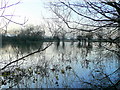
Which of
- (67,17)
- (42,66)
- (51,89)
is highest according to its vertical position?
(67,17)

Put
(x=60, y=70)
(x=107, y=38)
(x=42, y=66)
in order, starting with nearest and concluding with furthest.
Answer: (x=107, y=38), (x=42, y=66), (x=60, y=70)

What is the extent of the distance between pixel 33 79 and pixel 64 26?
3862 millimetres

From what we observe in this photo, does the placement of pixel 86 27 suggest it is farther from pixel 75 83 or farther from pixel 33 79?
pixel 33 79

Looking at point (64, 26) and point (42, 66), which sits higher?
point (64, 26)

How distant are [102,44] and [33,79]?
3.70m

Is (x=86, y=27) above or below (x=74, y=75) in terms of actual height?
above

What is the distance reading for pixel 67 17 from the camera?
2.66 m

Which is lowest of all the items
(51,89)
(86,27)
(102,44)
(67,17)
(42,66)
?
(51,89)

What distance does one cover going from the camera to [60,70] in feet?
23.5

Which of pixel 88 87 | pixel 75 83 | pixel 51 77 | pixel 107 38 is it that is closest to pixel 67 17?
pixel 107 38

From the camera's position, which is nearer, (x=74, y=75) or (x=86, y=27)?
(x=86, y=27)

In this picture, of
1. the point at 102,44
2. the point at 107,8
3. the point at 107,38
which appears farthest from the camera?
the point at 102,44

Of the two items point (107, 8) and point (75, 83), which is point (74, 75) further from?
point (107, 8)

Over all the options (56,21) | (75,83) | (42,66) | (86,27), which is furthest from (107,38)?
(42,66)
